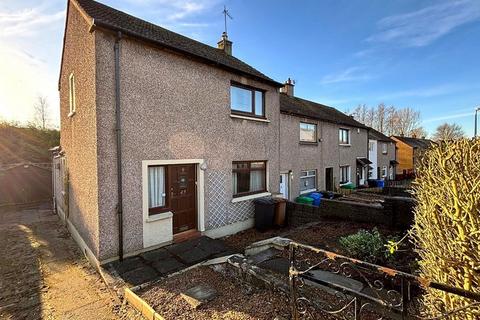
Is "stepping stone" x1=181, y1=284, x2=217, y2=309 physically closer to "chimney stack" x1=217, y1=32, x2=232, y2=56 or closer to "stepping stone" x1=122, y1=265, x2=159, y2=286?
"stepping stone" x1=122, y1=265, x2=159, y2=286

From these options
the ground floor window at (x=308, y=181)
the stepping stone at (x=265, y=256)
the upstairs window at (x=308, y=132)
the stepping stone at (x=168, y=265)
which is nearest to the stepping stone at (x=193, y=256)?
the stepping stone at (x=168, y=265)

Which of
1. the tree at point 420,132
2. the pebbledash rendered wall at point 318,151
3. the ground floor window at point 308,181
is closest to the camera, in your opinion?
the pebbledash rendered wall at point 318,151

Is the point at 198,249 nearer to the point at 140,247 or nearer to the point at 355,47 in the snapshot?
the point at 140,247

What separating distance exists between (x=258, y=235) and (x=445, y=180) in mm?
7383

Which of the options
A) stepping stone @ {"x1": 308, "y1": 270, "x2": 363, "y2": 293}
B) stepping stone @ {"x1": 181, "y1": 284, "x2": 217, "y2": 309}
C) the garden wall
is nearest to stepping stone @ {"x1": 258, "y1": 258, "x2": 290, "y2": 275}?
stepping stone @ {"x1": 308, "y1": 270, "x2": 363, "y2": 293}

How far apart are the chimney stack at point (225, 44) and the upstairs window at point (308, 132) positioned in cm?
608

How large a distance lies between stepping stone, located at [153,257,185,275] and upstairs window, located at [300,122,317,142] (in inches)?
434

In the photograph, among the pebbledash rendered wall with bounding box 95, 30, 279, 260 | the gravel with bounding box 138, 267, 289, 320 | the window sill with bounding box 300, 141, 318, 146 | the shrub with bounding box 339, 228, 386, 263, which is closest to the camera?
the gravel with bounding box 138, 267, 289, 320

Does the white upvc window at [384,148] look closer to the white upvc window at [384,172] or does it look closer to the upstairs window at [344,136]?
the white upvc window at [384,172]

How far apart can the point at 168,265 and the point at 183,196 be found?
7.71 ft

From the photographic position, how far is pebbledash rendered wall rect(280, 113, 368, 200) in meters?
13.5

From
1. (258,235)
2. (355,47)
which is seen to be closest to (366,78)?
(355,47)

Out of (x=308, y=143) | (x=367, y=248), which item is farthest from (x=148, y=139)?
(x=308, y=143)

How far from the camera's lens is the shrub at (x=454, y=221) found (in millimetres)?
2103
